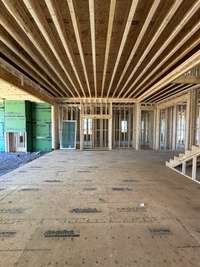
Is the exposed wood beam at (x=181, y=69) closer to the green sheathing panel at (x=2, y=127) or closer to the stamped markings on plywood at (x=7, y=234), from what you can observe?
the stamped markings on plywood at (x=7, y=234)

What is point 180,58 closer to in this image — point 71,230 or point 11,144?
point 71,230

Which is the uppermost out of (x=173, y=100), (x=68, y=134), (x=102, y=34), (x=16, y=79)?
(x=102, y=34)

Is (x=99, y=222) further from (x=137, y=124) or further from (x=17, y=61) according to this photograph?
(x=137, y=124)

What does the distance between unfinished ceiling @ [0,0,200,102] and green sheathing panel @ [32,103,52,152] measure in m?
6.42

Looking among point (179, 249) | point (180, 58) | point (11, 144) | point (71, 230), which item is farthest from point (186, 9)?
point (11, 144)

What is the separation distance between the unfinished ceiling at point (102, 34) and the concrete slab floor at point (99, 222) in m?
2.98

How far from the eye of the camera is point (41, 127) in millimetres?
12883

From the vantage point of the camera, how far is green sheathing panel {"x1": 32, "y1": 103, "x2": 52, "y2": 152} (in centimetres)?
1283

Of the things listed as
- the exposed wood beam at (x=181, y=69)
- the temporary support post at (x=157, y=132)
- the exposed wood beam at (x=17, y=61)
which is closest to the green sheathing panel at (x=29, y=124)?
the exposed wood beam at (x=17, y=61)

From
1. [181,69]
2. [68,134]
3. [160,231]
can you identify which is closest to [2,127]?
[68,134]

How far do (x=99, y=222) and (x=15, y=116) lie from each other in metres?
10.8

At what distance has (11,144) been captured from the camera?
1268cm

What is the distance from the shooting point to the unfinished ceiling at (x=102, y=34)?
3119mm

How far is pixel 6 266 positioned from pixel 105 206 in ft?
5.84
